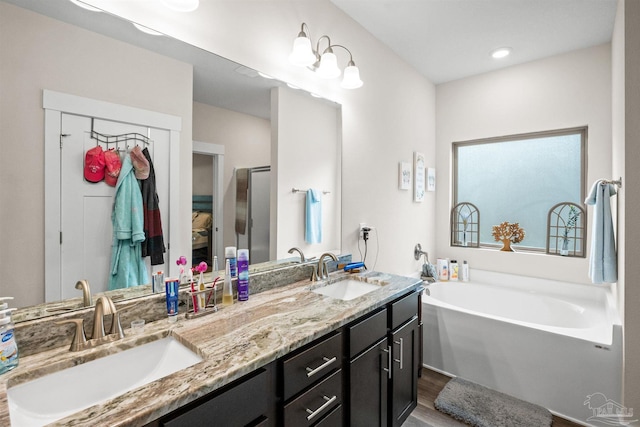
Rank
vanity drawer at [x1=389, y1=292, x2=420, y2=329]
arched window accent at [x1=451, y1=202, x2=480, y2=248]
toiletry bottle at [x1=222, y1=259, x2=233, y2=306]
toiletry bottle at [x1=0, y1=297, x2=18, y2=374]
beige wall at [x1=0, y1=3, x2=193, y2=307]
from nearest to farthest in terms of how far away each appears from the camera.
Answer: toiletry bottle at [x1=0, y1=297, x2=18, y2=374] < beige wall at [x1=0, y1=3, x2=193, y2=307] < toiletry bottle at [x1=222, y1=259, x2=233, y2=306] < vanity drawer at [x1=389, y1=292, x2=420, y2=329] < arched window accent at [x1=451, y1=202, x2=480, y2=248]

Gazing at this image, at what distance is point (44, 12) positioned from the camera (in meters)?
1.00

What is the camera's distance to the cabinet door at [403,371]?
64.4 inches

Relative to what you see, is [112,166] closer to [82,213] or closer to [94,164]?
[94,164]

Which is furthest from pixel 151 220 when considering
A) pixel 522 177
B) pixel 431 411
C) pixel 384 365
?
pixel 522 177

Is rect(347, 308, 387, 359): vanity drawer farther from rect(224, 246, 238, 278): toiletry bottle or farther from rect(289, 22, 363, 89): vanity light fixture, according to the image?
rect(289, 22, 363, 89): vanity light fixture

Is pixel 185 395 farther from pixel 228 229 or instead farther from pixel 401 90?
pixel 401 90

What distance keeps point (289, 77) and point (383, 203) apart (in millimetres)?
1351

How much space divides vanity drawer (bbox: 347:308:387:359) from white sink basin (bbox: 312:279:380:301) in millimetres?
335

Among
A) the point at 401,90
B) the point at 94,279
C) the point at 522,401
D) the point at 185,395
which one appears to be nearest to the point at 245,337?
the point at 185,395

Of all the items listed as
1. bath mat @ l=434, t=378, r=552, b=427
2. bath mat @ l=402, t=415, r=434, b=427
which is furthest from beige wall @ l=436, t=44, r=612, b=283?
bath mat @ l=402, t=415, r=434, b=427

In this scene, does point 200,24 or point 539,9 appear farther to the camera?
point 539,9

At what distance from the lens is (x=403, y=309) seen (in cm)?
171

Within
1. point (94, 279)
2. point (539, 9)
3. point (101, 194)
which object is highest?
point (539, 9)

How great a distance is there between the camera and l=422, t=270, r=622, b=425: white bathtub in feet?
6.26
